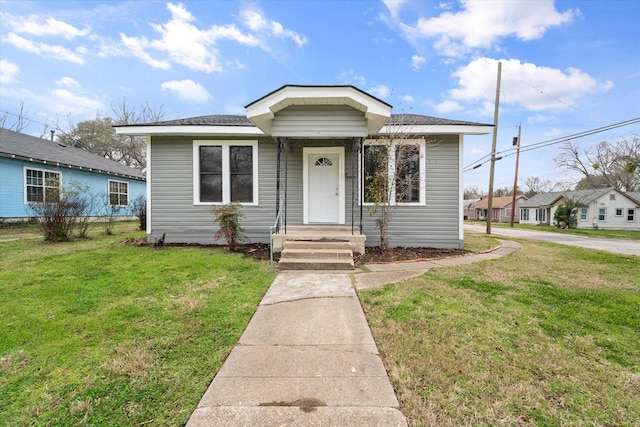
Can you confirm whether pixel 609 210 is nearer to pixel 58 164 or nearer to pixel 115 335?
pixel 115 335

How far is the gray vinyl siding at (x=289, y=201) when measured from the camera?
7.55 m

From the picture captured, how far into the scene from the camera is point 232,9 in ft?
29.7

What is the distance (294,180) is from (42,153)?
14.4 metres

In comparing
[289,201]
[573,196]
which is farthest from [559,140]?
[573,196]

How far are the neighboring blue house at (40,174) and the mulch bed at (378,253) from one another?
5.93 meters

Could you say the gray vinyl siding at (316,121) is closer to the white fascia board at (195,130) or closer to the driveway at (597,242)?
the white fascia board at (195,130)

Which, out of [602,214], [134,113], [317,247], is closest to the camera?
[317,247]

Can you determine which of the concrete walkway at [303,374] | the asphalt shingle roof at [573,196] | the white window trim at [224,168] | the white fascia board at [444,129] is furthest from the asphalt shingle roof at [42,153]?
the asphalt shingle roof at [573,196]

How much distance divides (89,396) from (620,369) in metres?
3.87

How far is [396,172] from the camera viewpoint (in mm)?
7230

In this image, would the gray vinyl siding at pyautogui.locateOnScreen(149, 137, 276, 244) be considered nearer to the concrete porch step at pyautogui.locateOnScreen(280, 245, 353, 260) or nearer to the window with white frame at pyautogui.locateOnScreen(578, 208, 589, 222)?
the concrete porch step at pyautogui.locateOnScreen(280, 245, 353, 260)

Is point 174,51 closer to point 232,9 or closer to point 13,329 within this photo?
point 232,9

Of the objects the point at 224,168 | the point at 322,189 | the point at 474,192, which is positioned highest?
the point at 474,192

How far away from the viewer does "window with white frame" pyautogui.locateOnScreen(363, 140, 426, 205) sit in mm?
7172
